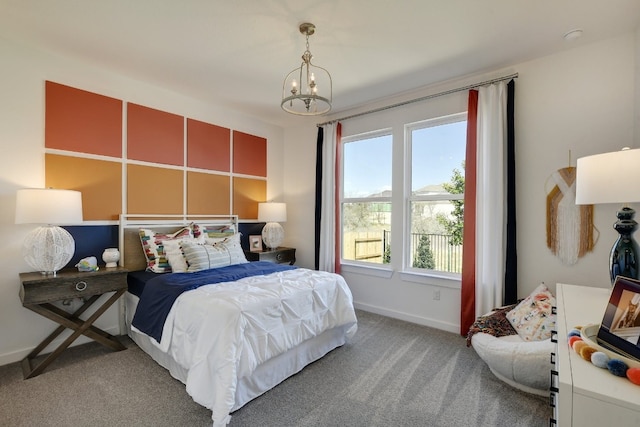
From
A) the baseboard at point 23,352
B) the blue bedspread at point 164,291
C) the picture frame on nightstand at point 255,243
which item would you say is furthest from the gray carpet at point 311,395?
the picture frame on nightstand at point 255,243

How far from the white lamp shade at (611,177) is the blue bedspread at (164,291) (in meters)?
2.50

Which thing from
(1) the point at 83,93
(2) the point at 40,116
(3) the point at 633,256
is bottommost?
(3) the point at 633,256

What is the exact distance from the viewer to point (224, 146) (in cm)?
413

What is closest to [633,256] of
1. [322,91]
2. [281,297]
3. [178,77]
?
[281,297]

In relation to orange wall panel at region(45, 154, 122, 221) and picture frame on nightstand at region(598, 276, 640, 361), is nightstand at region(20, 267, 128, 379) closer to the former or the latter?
orange wall panel at region(45, 154, 122, 221)

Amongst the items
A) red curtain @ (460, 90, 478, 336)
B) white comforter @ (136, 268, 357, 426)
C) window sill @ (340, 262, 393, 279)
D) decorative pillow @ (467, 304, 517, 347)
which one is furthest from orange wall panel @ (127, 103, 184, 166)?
decorative pillow @ (467, 304, 517, 347)

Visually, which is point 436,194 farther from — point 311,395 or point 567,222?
point 311,395

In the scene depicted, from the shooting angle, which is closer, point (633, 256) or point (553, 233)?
point (633, 256)

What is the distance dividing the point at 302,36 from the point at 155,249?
8.29 ft

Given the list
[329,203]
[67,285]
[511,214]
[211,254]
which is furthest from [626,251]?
[67,285]

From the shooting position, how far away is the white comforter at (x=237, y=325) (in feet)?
5.93

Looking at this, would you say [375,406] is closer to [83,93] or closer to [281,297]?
[281,297]

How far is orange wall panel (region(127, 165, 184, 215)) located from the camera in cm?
328

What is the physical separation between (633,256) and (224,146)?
4.13 m
